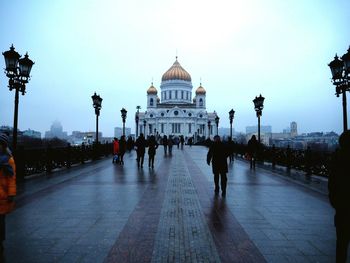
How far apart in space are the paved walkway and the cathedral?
86.2m

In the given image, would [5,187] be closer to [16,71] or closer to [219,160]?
[219,160]

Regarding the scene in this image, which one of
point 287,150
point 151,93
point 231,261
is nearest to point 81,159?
point 287,150

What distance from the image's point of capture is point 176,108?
319 ft

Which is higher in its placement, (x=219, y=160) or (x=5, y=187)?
(x=219, y=160)

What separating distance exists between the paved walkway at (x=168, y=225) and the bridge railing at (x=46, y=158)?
2.48 metres

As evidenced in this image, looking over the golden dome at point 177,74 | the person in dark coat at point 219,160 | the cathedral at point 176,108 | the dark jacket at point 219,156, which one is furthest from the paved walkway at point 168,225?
the golden dome at point 177,74

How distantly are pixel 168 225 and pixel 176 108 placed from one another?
9081 centimetres

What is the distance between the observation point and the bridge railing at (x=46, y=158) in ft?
43.0

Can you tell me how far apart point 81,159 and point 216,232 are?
661 inches

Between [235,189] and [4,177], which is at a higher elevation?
[4,177]

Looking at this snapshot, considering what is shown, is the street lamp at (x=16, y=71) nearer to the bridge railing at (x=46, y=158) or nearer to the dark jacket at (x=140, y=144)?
the bridge railing at (x=46, y=158)

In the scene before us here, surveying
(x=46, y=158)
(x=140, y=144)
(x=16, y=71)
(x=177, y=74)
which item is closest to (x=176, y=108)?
(x=177, y=74)

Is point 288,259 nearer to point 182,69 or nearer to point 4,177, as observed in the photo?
point 4,177

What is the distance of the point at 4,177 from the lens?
5.15 metres
